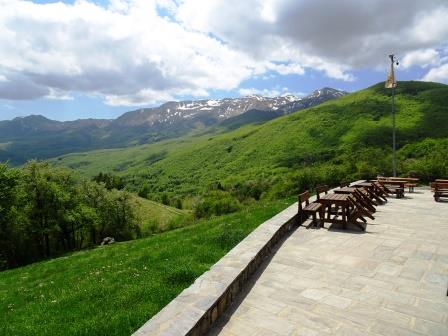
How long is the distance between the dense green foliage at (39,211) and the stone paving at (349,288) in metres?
33.3

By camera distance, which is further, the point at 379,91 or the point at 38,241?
the point at 379,91

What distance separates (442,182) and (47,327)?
1965 cm

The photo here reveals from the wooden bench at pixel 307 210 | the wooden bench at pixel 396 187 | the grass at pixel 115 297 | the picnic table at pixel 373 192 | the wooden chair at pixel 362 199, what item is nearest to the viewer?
the grass at pixel 115 297

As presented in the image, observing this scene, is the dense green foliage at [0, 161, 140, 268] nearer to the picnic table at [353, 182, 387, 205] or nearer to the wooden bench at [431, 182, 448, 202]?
the picnic table at [353, 182, 387, 205]

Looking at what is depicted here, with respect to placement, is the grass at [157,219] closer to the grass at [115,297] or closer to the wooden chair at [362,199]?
the wooden chair at [362,199]

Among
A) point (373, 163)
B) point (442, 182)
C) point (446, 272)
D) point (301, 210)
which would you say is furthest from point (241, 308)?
point (373, 163)

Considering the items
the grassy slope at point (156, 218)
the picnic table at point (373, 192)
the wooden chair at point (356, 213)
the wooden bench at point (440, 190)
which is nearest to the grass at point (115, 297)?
the wooden chair at point (356, 213)

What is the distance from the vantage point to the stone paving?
562 centimetres

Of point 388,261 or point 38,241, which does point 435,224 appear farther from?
point 38,241

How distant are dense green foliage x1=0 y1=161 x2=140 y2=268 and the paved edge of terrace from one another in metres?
32.6

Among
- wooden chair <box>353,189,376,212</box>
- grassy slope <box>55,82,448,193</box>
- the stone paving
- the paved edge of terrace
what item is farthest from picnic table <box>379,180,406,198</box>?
grassy slope <box>55,82,448,193</box>

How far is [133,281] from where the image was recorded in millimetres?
7633

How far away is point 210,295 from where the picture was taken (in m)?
5.87

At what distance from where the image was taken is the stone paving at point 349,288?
5.62m
